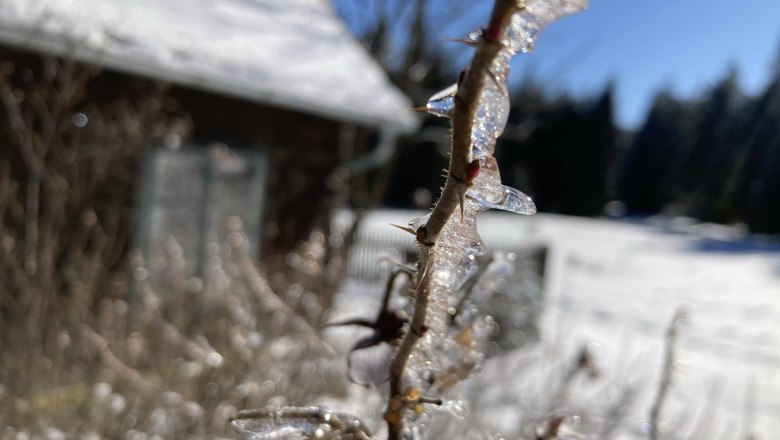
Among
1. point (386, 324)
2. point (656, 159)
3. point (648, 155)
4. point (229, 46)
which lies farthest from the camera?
point (648, 155)

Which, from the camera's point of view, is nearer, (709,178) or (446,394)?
(446,394)

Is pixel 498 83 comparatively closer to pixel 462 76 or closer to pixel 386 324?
pixel 462 76

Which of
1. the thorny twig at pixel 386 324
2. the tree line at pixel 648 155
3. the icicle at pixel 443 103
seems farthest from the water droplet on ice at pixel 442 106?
the tree line at pixel 648 155

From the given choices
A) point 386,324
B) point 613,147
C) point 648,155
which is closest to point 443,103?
point 386,324

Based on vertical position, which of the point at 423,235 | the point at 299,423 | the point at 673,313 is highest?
the point at 423,235

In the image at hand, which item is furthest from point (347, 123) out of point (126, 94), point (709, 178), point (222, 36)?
point (709, 178)

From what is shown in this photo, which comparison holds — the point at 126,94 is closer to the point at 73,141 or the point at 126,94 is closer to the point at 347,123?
the point at 73,141

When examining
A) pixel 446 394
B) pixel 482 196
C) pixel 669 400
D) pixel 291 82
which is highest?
pixel 291 82

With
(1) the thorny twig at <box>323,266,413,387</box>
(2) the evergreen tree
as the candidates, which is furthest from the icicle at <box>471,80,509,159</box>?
(2) the evergreen tree
